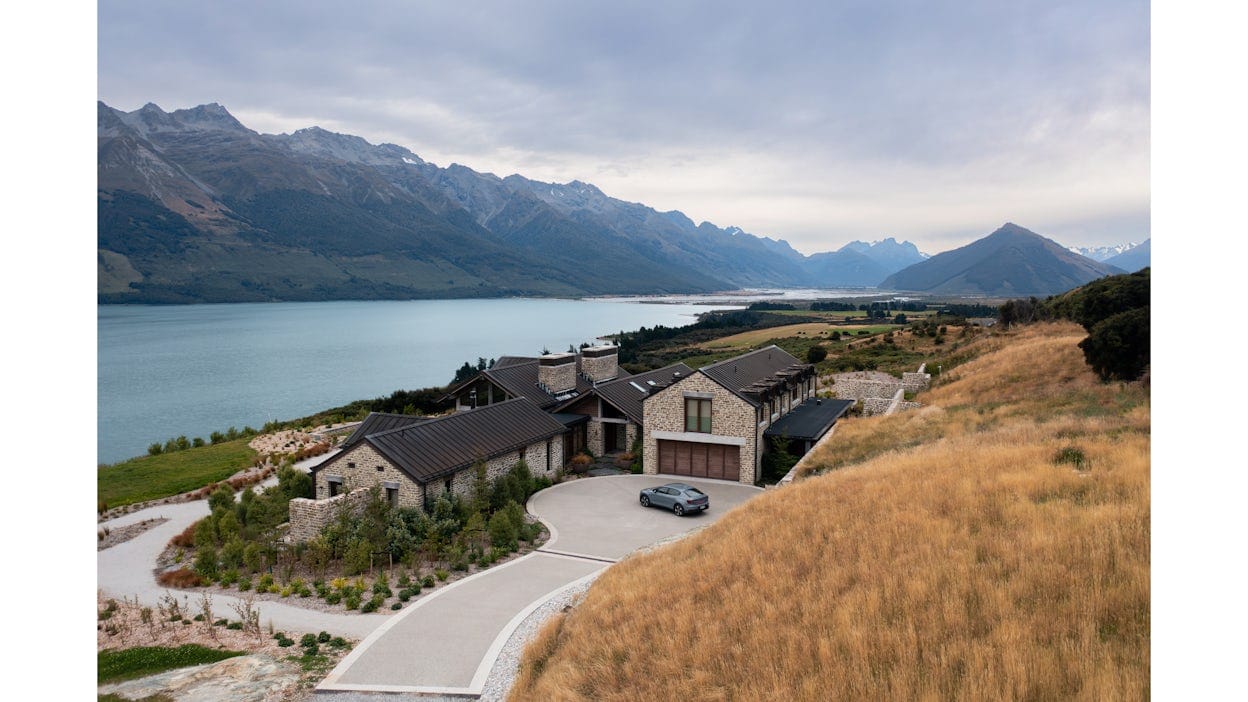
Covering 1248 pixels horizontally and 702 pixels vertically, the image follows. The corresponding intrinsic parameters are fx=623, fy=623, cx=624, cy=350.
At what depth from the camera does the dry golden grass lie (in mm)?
6656

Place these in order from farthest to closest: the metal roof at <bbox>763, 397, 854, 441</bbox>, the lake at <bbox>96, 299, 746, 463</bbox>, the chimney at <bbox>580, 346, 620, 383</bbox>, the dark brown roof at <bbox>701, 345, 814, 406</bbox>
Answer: the lake at <bbox>96, 299, 746, 463</bbox> → the chimney at <bbox>580, 346, 620, 383</bbox> → the metal roof at <bbox>763, 397, 854, 441</bbox> → the dark brown roof at <bbox>701, 345, 814, 406</bbox>

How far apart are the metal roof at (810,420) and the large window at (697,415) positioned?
10.5 ft

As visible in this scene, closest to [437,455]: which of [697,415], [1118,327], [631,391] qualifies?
[697,415]

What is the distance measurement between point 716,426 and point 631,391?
25.3 ft

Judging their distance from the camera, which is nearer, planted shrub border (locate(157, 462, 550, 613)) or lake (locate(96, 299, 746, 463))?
planted shrub border (locate(157, 462, 550, 613))

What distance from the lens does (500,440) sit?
27609 millimetres

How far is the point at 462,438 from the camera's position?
1042 inches

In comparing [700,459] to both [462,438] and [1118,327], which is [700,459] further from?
[1118,327]

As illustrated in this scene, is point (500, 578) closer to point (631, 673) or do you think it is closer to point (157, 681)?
point (157, 681)

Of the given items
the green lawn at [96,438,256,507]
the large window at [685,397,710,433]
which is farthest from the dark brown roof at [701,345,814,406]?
the green lawn at [96,438,256,507]

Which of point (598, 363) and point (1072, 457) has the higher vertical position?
point (598, 363)

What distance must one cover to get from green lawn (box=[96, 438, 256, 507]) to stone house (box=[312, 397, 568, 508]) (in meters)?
12.6

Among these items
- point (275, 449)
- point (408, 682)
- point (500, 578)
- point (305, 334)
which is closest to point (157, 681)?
point (408, 682)

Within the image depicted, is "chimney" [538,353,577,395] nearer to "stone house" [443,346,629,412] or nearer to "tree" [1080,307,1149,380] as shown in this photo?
"stone house" [443,346,629,412]
